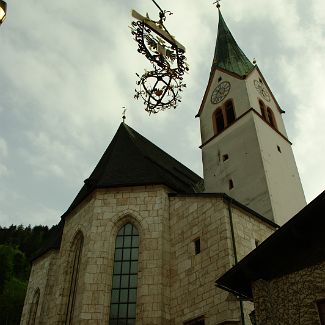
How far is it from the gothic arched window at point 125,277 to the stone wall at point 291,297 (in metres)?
6.02

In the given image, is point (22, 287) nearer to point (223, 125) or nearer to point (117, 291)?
point (223, 125)

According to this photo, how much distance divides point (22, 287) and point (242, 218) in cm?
3036

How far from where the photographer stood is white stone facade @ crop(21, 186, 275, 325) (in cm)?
1216

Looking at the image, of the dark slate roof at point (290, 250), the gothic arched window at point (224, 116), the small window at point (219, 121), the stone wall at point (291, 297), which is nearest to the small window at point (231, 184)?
the gothic arched window at point (224, 116)

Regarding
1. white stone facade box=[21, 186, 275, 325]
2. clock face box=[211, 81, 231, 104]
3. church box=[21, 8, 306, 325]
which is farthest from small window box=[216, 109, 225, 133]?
white stone facade box=[21, 186, 275, 325]

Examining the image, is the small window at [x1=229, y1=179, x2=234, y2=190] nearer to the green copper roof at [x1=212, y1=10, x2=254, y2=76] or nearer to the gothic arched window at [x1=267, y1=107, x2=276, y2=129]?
the gothic arched window at [x1=267, y1=107, x2=276, y2=129]

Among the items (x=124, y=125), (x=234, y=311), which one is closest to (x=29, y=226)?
(x=124, y=125)

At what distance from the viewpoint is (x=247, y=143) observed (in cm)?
2167

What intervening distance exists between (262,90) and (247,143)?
555cm

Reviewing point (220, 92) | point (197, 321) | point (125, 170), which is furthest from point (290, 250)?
point (220, 92)

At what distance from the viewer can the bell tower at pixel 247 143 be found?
19.6m

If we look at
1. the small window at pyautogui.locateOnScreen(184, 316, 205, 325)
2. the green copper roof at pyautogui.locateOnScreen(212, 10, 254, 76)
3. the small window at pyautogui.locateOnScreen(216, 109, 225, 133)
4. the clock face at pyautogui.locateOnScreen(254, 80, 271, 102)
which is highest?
the green copper roof at pyautogui.locateOnScreen(212, 10, 254, 76)

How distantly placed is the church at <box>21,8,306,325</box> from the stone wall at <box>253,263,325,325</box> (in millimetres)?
1111

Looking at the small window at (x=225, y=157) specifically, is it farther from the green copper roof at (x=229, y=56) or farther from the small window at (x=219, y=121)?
the green copper roof at (x=229, y=56)
